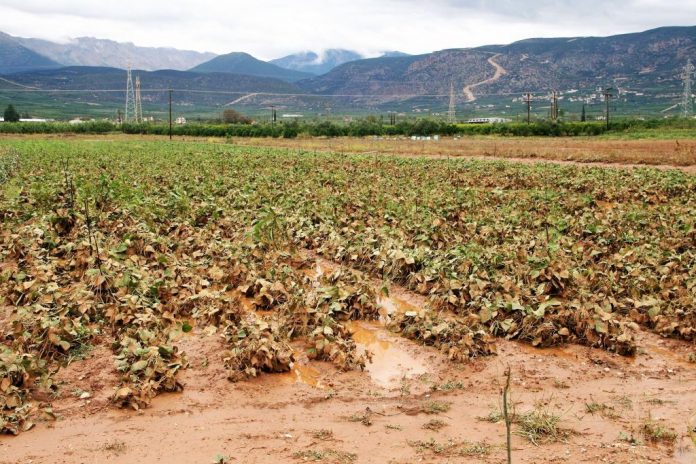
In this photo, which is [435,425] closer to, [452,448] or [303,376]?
[452,448]

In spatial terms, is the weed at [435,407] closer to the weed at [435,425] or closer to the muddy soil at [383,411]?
the muddy soil at [383,411]

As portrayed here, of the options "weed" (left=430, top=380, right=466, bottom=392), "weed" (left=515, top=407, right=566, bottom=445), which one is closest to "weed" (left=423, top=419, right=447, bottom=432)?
"weed" (left=515, top=407, right=566, bottom=445)

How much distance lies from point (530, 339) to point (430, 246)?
3623mm

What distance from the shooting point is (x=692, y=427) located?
4.98 meters

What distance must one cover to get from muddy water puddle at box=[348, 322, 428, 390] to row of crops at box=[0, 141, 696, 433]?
0.71 feet

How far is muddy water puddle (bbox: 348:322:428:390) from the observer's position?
628 centimetres

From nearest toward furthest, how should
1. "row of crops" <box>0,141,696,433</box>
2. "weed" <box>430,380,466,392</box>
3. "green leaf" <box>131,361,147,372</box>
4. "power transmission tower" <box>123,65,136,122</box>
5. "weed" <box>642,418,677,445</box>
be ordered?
"weed" <box>642,418,677,445</box> → "green leaf" <box>131,361,147,372</box> → "weed" <box>430,380,466,392</box> → "row of crops" <box>0,141,696,433</box> → "power transmission tower" <box>123,65,136,122</box>

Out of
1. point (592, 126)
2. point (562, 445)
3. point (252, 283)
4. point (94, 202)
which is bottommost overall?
point (562, 445)

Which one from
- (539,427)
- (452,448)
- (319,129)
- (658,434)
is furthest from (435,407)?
(319,129)

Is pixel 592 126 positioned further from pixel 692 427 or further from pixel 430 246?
pixel 692 427

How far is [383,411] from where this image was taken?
17.7ft

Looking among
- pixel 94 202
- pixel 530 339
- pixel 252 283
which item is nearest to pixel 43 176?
pixel 94 202

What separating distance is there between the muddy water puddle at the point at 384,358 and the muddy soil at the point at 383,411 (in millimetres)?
28

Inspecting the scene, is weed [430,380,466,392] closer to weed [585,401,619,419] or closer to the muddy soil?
the muddy soil
